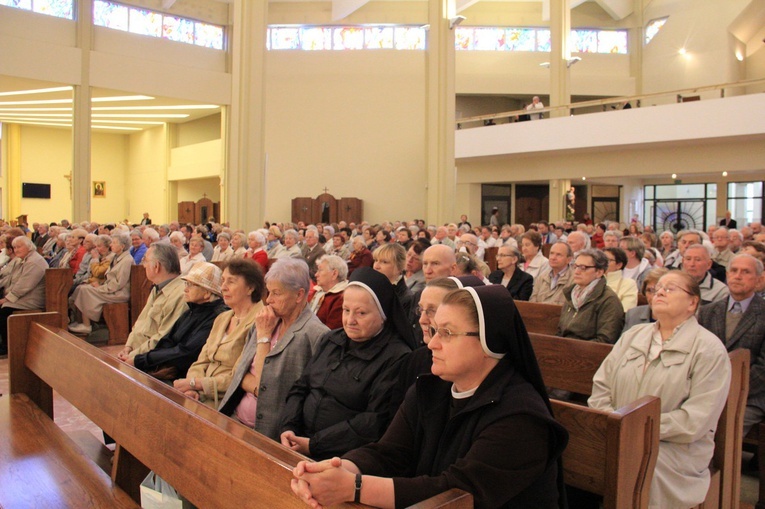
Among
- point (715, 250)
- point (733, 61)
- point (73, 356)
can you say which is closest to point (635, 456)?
point (73, 356)

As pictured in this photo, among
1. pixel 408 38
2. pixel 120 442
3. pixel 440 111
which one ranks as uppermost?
pixel 408 38

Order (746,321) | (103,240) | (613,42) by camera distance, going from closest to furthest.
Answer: (746,321)
(103,240)
(613,42)

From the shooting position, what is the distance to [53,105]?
1842 cm

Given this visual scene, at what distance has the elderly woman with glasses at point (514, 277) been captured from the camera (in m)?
5.83

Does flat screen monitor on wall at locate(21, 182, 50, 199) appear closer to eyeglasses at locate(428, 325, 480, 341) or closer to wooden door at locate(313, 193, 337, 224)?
wooden door at locate(313, 193, 337, 224)

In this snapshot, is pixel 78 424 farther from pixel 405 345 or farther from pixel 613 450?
pixel 613 450

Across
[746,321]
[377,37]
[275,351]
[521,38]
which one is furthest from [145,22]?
[746,321]

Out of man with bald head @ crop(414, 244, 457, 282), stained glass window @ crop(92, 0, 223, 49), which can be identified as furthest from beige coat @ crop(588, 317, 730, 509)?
stained glass window @ crop(92, 0, 223, 49)

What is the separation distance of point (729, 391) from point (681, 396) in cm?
30

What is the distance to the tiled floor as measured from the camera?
3.40 m

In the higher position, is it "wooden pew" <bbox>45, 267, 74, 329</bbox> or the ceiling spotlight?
the ceiling spotlight

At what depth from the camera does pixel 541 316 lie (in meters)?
4.73

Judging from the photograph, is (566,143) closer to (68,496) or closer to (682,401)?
(682,401)

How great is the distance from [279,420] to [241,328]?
72 centimetres
